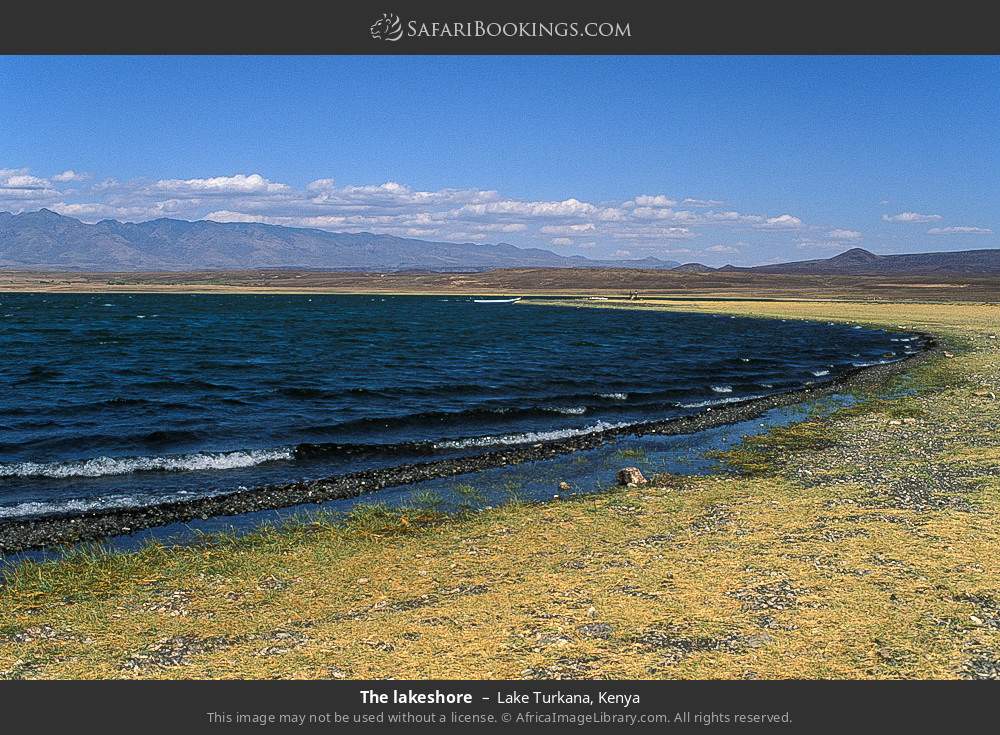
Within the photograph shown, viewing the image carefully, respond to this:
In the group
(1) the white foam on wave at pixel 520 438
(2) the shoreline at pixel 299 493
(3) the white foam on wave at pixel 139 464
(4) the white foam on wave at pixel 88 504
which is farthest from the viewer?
(1) the white foam on wave at pixel 520 438

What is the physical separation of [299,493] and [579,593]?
1105 centimetres

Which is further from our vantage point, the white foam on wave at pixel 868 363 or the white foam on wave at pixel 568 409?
the white foam on wave at pixel 868 363

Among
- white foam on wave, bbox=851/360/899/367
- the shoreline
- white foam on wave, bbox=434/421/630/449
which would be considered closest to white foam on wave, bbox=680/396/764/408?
the shoreline

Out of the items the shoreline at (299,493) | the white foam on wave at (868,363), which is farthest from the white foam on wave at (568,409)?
the white foam on wave at (868,363)

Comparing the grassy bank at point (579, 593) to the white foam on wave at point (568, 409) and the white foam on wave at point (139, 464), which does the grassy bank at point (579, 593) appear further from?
the white foam on wave at point (568, 409)

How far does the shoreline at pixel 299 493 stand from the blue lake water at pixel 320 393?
989 millimetres

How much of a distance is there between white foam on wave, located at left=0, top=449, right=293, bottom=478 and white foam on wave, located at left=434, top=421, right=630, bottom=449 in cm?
613

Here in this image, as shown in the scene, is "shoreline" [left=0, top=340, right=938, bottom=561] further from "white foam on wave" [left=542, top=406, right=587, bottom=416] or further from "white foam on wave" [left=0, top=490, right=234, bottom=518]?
"white foam on wave" [left=542, top=406, right=587, bottom=416]

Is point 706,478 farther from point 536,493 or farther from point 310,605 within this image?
point 310,605

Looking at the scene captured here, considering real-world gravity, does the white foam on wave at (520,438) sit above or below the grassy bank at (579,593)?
below

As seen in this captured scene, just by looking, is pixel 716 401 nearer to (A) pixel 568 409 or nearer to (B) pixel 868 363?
(A) pixel 568 409

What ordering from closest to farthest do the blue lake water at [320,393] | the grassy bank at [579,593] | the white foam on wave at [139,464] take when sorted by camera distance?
1. the grassy bank at [579,593]
2. the white foam on wave at [139,464]
3. the blue lake water at [320,393]

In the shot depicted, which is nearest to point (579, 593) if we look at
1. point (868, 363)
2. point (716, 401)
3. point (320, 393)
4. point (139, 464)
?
point (139, 464)

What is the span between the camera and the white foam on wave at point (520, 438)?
27094mm
